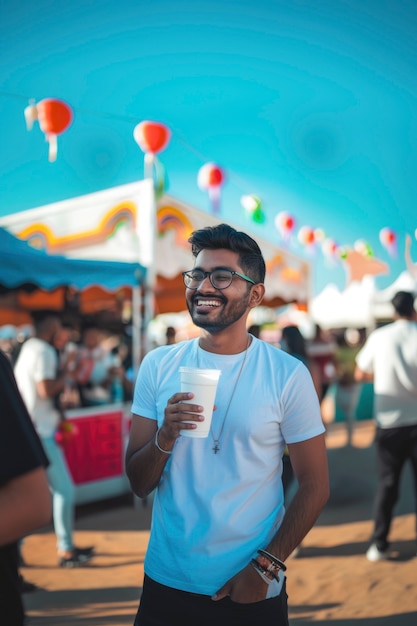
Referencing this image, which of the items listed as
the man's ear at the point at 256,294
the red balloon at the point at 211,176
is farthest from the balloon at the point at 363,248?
the man's ear at the point at 256,294

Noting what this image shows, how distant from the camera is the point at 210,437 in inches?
63.3

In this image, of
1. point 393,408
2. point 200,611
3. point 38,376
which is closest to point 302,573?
Answer: point 393,408

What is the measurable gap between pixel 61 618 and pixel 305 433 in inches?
96.2

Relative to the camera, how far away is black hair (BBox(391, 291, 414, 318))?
4.15 m

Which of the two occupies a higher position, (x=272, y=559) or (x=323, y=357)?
(x=323, y=357)

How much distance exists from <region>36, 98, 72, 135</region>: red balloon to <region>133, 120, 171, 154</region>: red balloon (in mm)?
820

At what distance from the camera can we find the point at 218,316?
5.39 ft

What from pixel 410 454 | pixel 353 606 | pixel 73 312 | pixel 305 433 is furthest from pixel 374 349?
pixel 73 312

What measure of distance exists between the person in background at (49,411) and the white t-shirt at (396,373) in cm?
229

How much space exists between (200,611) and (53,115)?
4.77 metres

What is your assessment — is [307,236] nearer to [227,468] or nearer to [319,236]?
[319,236]

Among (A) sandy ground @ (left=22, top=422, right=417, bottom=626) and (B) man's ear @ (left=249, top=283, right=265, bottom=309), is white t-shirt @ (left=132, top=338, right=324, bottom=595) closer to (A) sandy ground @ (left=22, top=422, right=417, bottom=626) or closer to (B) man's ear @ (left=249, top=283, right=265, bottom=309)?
(B) man's ear @ (left=249, top=283, right=265, bottom=309)

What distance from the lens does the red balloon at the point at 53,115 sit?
207 inches

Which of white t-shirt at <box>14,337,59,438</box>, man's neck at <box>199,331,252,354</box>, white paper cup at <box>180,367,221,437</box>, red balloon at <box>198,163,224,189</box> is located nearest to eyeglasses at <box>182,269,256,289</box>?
man's neck at <box>199,331,252,354</box>
